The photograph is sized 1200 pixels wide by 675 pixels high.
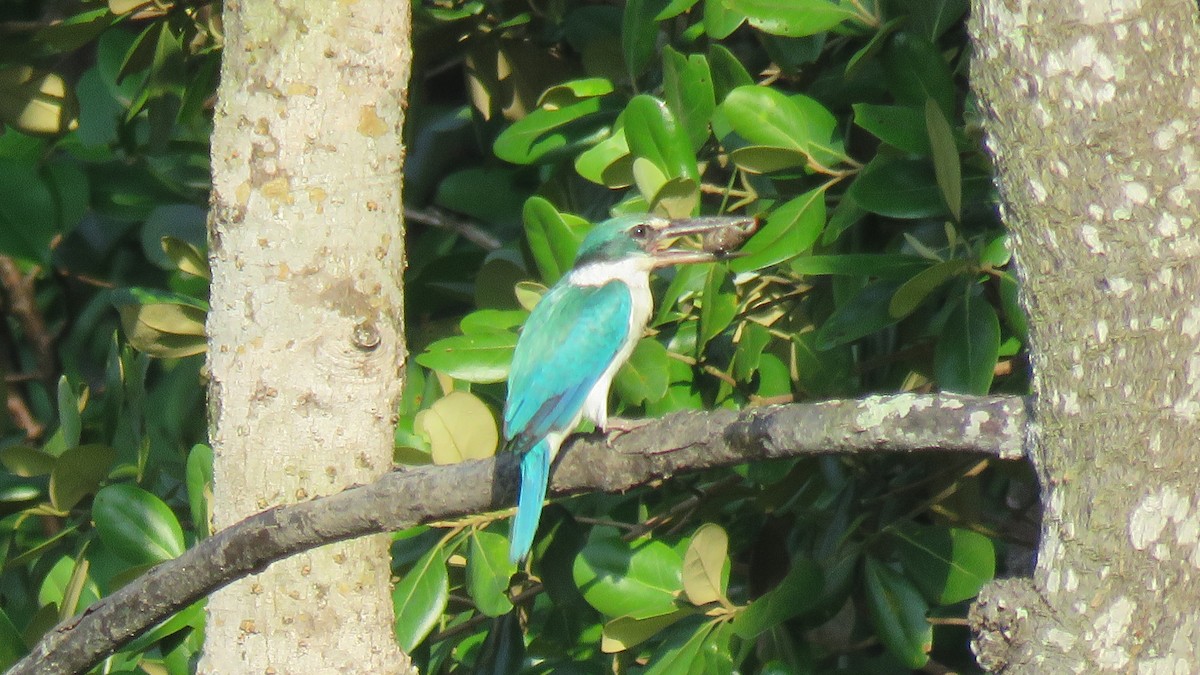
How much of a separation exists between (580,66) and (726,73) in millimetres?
953

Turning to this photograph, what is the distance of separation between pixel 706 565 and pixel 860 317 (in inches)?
19.9

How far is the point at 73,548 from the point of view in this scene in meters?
3.08

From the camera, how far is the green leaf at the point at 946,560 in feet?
7.86

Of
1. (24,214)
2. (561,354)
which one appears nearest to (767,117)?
(561,354)

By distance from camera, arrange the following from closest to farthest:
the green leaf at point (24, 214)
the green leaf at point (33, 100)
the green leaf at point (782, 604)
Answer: the green leaf at point (782, 604)
the green leaf at point (33, 100)
the green leaf at point (24, 214)

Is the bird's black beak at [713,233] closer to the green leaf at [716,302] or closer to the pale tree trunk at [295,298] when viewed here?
the green leaf at [716,302]

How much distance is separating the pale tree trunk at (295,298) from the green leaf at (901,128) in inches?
32.1

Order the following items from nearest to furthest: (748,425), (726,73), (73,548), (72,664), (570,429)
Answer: (748,425) → (72,664) → (726,73) → (570,429) → (73,548)

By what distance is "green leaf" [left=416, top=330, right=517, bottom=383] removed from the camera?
2611 mm

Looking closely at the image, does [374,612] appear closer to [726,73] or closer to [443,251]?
[726,73]

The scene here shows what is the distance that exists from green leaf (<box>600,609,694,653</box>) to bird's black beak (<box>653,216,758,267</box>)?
24.7 inches

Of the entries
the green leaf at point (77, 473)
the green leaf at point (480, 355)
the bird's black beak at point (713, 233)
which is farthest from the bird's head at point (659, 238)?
the green leaf at point (77, 473)

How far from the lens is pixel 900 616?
243 centimetres

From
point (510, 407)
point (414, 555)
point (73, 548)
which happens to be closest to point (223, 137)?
point (510, 407)
